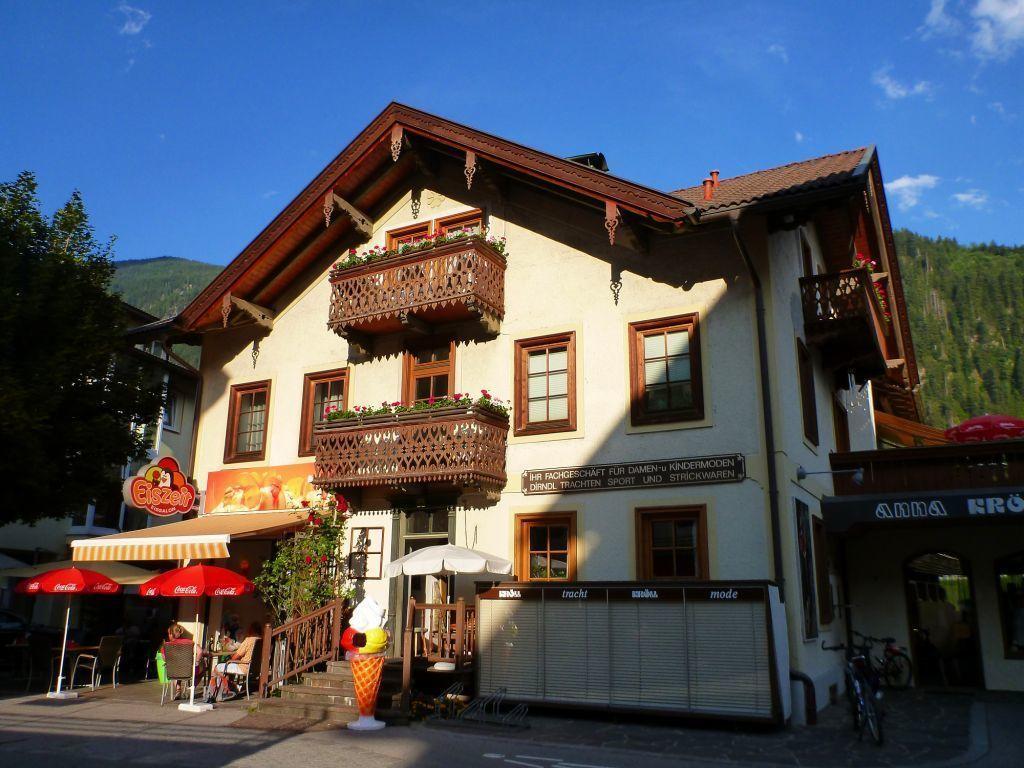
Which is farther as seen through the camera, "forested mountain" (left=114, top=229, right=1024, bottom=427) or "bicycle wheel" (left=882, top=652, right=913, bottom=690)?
"forested mountain" (left=114, top=229, right=1024, bottom=427)

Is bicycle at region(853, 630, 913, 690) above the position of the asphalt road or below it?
above

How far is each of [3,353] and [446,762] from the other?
10.9 metres

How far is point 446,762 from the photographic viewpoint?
957 cm

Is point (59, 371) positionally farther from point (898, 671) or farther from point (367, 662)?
point (898, 671)

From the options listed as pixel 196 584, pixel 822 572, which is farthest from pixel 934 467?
pixel 196 584

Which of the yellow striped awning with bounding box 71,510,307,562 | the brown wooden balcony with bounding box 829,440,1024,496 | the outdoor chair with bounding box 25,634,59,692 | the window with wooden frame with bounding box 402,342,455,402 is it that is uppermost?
the window with wooden frame with bounding box 402,342,455,402

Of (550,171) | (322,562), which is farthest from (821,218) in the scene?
(322,562)

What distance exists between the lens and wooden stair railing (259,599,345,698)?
45.8 feet

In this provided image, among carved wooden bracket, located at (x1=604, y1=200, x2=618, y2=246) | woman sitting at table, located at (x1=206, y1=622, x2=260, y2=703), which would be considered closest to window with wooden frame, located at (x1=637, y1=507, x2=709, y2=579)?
carved wooden bracket, located at (x1=604, y1=200, x2=618, y2=246)

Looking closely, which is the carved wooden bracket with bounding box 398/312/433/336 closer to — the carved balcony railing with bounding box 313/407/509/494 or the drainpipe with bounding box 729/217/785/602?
the carved balcony railing with bounding box 313/407/509/494

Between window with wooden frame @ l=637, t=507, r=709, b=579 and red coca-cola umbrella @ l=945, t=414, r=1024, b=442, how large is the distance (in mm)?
7302

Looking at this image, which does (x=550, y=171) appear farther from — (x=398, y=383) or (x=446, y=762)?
(x=446, y=762)

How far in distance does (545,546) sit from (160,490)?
25.7 feet

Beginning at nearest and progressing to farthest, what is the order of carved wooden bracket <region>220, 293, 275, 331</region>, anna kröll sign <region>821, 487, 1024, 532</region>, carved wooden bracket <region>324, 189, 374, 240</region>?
anna kröll sign <region>821, 487, 1024, 532</region> → carved wooden bracket <region>324, 189, 374, 240</region> → carved wooden bracket <region>220, 293, 275, 331</region>
